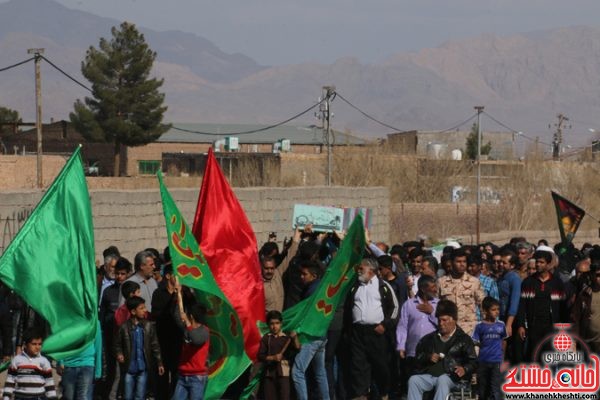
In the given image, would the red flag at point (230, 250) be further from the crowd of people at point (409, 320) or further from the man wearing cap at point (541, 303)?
the man wearing cap at point (541, 303)

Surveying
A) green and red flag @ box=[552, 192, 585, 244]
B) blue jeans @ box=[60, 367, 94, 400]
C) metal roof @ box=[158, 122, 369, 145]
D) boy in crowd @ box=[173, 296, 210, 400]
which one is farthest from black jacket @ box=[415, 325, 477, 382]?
metal roof @ box=[158, 122, 369, 145]

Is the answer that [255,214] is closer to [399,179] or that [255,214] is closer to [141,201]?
[141,201]

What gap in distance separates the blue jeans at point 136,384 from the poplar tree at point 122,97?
66.2 metres

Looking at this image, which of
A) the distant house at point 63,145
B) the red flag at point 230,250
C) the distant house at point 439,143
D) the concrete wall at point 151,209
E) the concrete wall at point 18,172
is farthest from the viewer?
the distant house at point 63,145

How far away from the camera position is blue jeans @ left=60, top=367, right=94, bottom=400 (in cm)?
1207

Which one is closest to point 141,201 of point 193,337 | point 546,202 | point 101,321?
point 101,321

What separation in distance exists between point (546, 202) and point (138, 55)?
33.4m

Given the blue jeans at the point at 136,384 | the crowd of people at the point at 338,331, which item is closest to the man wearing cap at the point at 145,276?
the crowd of people at the point at 338,331

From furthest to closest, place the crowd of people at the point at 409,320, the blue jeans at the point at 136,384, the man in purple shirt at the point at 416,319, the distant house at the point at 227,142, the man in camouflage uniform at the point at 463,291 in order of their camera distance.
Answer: the distant house at the point at 227,142, the man in camouflage uniform at the point at 463,291, the man in purple shirt at the point at 416,319, the crowd of people at the point at 409,320, the blue jeans at the point at 136,384

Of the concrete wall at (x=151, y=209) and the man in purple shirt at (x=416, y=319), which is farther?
the concrete wall at (x=151, y=209)

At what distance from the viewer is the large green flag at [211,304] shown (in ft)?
39.3

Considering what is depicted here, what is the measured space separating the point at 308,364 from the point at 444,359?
1.61 metres

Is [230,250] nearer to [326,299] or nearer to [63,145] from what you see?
[326,299]

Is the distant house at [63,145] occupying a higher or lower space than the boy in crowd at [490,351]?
higher
